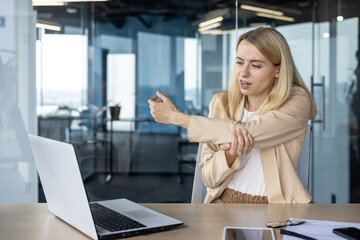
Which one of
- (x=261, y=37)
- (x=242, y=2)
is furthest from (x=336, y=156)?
(x=261, y=37)

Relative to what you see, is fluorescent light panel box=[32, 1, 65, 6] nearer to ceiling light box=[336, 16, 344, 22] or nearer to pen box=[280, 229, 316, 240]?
ceiling light box=[336, 16, 344, 22]

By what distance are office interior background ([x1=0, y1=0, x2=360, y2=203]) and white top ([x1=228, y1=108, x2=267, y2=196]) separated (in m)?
2.60

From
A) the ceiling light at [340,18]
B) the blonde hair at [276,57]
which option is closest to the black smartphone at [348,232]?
the blonde hair at [276,57]

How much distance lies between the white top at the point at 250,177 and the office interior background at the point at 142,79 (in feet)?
8.52

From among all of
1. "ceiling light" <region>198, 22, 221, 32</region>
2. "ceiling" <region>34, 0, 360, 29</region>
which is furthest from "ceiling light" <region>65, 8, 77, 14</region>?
"ceiling light" <region>198, 22, 221, 32</region>

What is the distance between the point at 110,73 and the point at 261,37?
310cm

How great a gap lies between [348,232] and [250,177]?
0.68 meters

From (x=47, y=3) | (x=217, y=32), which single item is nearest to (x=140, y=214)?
(x=47, y=3)

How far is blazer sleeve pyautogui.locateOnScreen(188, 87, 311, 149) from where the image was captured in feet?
5.64

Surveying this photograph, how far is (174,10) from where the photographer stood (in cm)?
486

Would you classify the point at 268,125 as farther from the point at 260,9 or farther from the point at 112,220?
the point at 260,9

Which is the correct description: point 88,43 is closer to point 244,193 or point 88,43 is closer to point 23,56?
point 23,56

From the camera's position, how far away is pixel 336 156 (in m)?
4.55

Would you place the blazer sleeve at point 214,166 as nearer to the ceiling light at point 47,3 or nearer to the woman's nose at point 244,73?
the woman's nose at point 244,73
